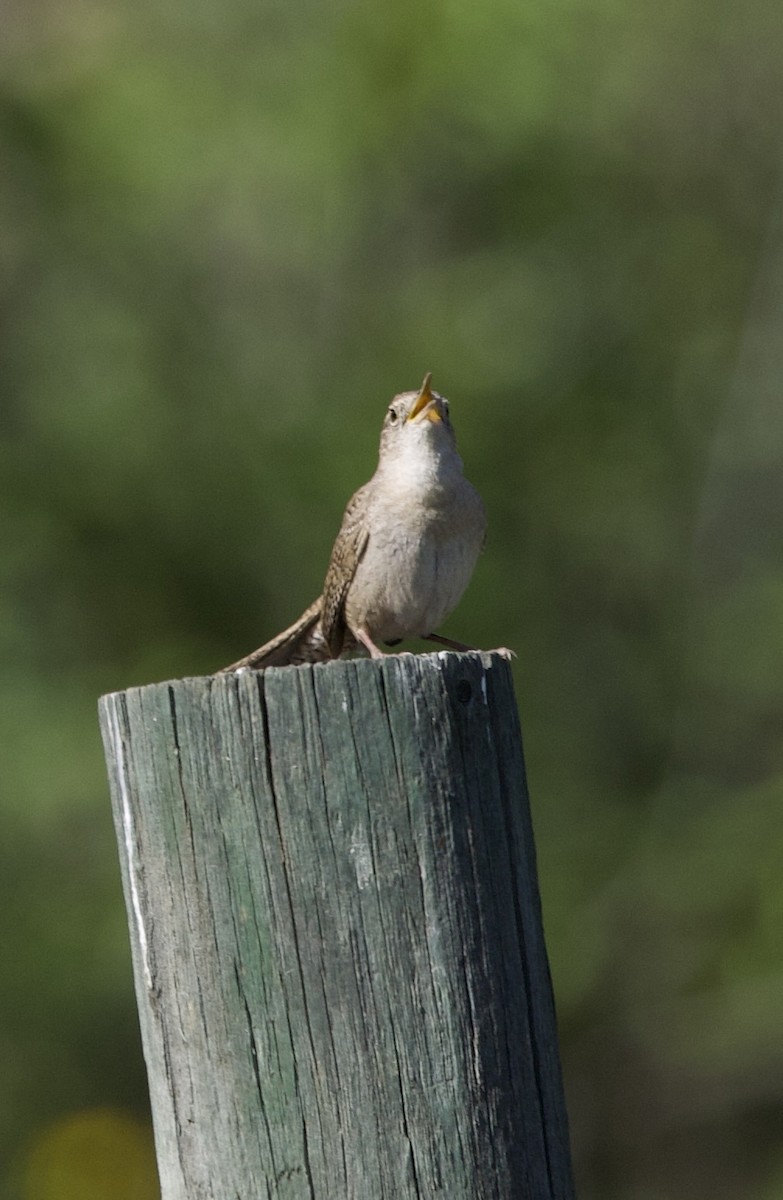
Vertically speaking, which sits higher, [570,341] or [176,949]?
[570,341]

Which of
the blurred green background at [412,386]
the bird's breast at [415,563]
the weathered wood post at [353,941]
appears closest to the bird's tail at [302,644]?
the bird's breast at [415,563]

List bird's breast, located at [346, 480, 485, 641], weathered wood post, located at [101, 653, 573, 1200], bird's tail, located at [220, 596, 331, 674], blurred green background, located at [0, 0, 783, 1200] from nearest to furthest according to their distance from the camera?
weathered wood post, located at [101, 653, 573, 1200] < bird's breast, located at [346, 480, 485, 641] < bird's tail, located at [220, 596, 331, 674] < blurred green background, located at [0, 0, 783, 1200]

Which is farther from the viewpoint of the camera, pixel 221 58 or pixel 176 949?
pixel 221 58

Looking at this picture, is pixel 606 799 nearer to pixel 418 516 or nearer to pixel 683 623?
pixel 683 623

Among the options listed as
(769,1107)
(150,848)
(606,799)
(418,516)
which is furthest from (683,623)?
(150,848)

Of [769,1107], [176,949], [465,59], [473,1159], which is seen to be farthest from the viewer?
[769,1107]

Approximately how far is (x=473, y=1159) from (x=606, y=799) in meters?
5.69

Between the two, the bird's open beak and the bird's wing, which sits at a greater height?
the bird's open beak

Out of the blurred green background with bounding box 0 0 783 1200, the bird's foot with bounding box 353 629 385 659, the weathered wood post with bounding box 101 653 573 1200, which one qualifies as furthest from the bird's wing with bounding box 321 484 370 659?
the weathered wood post with bounding box 101 653 573 1200

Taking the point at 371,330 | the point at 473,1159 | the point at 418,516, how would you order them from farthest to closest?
the point at 371,330 < the point at 418,516 < the point at 473,1159

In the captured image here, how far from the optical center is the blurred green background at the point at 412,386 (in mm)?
7387

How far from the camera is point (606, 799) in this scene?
26.3 feet

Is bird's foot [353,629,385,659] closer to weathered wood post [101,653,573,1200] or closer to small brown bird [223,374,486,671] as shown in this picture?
small brown bird [223,374,486,671]

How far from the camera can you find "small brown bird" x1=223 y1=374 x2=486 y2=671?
15.8 ft
